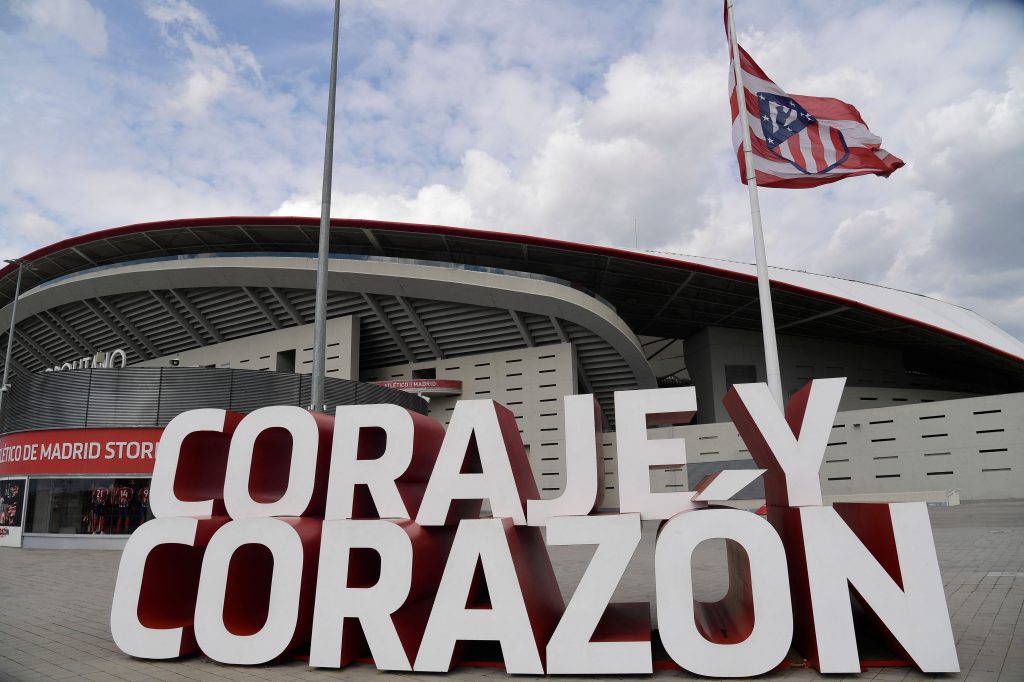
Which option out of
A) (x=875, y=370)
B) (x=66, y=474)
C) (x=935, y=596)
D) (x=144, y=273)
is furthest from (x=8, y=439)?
(x=875, y=370)

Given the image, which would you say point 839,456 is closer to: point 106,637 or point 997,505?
point 997,505

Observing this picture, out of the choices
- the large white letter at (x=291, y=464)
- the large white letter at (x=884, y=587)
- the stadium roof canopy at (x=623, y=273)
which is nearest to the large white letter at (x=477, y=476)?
the large white letter at (x=291, y=464)

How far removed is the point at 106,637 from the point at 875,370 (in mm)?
42771

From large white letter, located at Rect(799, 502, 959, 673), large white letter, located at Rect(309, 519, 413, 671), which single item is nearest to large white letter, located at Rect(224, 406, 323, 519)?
large white letter, located at Rect(309, 519, 413, 671)

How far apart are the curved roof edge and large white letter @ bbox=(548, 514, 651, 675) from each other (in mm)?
25962

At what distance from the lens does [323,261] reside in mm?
11648

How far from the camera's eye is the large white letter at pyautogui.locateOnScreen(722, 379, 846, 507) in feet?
21.8

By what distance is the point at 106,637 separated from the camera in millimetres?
8250

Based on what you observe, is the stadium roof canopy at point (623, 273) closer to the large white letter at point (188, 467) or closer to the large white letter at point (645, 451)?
the large white letter at point (188, 467)

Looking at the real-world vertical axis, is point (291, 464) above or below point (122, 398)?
below

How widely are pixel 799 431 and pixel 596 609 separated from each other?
2647 millimetres

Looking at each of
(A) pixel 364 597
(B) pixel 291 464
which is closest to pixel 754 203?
(B) pixel 291 464

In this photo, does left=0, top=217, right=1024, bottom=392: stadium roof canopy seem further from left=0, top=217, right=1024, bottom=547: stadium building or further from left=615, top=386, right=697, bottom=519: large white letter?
left=615, top=386, right=697, bottom=519: large white letter

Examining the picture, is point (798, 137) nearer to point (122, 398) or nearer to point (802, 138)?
point (802, 138)
